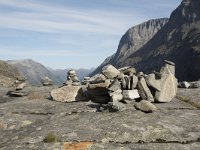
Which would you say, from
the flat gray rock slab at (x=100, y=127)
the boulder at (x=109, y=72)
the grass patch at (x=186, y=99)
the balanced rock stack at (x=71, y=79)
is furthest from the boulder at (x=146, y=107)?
the balanced rock stack at (x=71, y=79)

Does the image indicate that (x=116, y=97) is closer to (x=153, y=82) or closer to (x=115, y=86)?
(x=115, y=86)

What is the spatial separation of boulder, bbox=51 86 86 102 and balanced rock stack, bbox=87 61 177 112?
0.62 meters

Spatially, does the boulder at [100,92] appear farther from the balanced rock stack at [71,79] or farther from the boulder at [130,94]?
the balanced rock stack at [71,79]

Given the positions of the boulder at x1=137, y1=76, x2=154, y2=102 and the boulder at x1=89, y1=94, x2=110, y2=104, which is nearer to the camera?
the boulder at x1=137, y1=76, x2=154, y2=102

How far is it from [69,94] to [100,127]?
247 inches

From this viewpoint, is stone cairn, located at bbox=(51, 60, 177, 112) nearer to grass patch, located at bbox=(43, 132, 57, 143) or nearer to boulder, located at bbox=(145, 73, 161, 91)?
boulder, located at bbox=(145, 73, 161, 91)

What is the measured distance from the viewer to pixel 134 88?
61.4 ft

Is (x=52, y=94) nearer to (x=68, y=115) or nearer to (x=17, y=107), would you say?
(x=17, y=107)

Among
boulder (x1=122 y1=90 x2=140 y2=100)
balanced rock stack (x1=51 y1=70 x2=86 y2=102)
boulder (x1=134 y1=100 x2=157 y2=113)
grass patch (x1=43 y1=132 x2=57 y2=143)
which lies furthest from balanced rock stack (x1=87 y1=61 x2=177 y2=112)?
grass patch (x1=43 y1=132 x2=57 y2=143)

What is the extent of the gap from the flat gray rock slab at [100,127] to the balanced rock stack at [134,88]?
879mm

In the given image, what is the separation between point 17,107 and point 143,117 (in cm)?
724

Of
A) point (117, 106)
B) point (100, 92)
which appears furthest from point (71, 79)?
point (117, 106)

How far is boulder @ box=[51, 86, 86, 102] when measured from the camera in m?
20.1

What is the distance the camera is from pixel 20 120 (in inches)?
658
